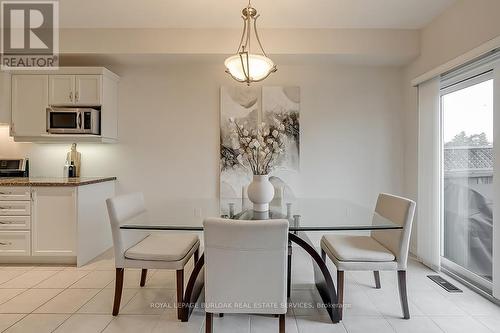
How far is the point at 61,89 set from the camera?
3.46m

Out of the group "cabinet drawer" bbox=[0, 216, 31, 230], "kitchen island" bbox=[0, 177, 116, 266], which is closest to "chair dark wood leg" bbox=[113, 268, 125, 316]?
"kitchen island" bbox=[0, 177, 116, 266]

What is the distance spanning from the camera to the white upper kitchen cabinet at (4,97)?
3.39m

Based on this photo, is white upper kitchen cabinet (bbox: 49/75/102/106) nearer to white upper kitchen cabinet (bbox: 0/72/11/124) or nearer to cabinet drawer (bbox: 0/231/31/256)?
white upper kitchen cabinet (bbox: 0/72/11/124)

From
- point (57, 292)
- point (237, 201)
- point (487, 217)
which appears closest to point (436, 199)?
point (487, 217)

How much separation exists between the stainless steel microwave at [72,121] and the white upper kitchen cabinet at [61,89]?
0.11m

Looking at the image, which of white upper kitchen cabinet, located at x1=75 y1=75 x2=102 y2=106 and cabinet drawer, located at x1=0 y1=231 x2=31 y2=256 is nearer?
cabinet drawer, located at x1=0 y1=231 x2=31 y2=256

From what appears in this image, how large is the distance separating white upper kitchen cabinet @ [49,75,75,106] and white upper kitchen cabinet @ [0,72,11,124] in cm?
47

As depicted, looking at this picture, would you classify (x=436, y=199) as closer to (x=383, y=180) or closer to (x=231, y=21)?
(x=383, y=180)

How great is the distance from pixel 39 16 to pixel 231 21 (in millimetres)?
2039

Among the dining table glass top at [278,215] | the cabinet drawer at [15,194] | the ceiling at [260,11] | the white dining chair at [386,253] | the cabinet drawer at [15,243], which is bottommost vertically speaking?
the cabinet drawer at [15,243]

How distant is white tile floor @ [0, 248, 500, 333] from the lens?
2031 mm

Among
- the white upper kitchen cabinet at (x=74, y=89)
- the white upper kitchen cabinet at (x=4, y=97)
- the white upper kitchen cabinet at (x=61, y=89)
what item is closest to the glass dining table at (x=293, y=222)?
the white upper kitchen cabinet at (x=74, y=89)

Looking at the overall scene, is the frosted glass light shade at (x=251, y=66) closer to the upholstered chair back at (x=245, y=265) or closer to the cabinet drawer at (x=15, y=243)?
the upholstered chair back at (x=245, y=265)

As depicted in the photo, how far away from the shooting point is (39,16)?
10.2 ft
